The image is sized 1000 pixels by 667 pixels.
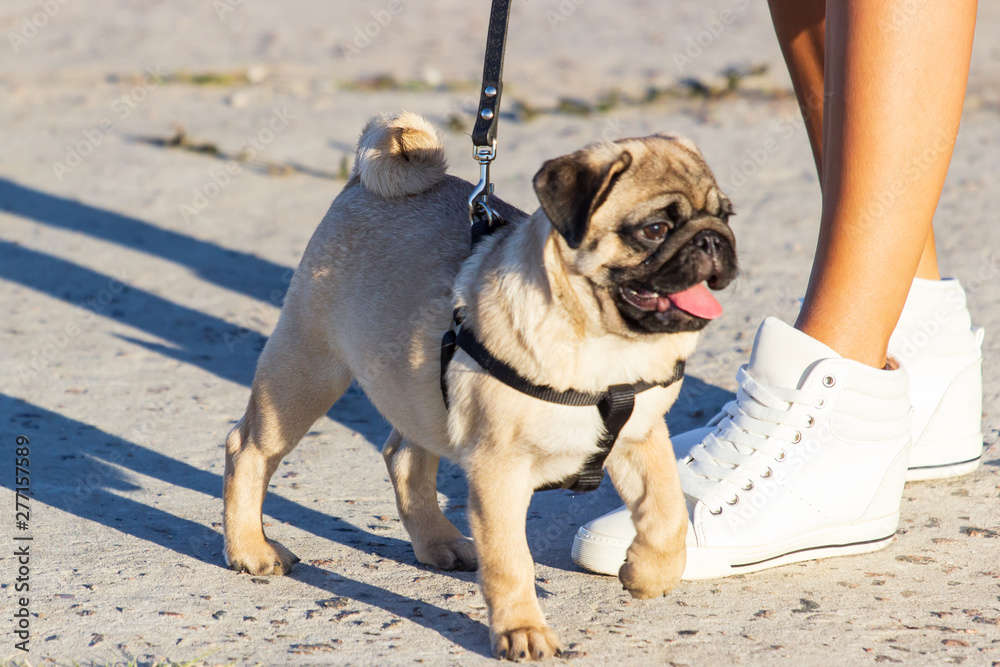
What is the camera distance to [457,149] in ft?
24.3

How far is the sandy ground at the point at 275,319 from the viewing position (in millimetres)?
2490
